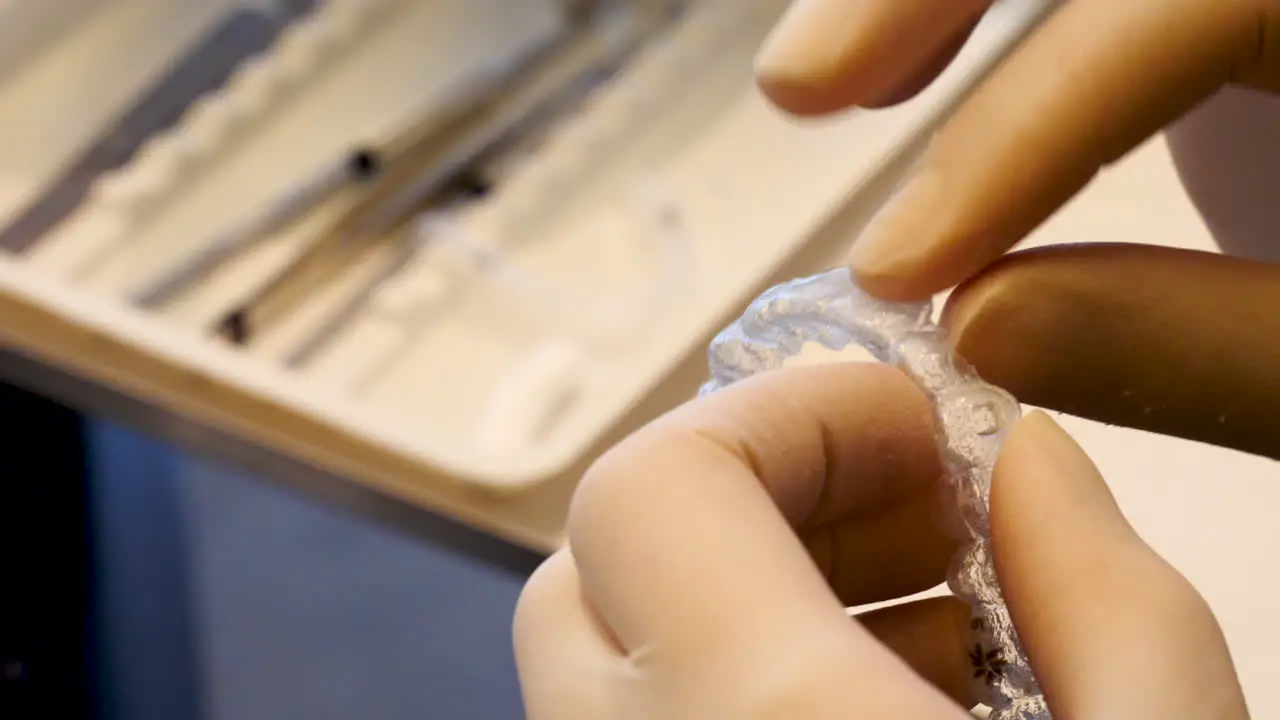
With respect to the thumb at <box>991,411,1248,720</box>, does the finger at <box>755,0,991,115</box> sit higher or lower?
higher

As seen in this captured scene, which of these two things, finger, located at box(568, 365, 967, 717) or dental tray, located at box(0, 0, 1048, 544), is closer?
finger, located at box(568, 365, 967, 717)

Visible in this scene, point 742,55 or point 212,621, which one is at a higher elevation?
point 742,55

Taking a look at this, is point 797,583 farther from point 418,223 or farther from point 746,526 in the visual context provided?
point 418,223

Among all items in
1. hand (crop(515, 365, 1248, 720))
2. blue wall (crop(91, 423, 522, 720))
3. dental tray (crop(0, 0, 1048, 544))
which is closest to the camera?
hand (crop(515, 365, 1248, 720))

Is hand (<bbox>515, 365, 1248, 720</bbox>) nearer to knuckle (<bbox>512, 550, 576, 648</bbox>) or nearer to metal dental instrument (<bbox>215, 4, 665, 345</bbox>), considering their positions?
knuckle (<bbox>512, 550, 576, 648</bbox>)

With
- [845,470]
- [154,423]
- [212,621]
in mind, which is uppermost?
[845,470]

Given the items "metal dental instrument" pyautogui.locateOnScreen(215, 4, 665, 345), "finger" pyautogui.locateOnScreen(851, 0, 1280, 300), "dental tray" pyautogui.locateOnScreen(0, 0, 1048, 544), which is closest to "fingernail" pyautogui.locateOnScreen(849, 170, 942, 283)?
"finger" pyautogui.locateOnScreen(851, 0, 1280, 300)

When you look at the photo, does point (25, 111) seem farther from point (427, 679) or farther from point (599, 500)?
point (599, 500)


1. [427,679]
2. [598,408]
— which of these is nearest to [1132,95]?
[598,408]
